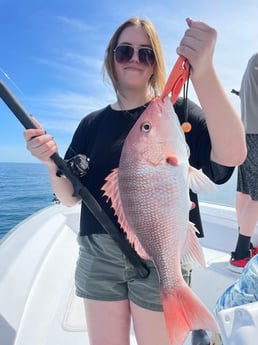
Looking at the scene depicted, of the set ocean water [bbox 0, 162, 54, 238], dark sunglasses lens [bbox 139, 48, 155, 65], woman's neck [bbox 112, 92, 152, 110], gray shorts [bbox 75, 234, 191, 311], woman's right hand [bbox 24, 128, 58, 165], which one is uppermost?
dark sunglasses lens [bbox 139, 48, 155, 65]

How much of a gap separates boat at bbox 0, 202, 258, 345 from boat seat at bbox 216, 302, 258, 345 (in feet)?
3.45

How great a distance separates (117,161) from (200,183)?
39 centimetres

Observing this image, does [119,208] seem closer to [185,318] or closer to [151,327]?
[185,318]

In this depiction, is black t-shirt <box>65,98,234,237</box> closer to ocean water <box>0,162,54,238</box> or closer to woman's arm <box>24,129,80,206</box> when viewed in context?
woman's arm <box>24,129,80,206</box>

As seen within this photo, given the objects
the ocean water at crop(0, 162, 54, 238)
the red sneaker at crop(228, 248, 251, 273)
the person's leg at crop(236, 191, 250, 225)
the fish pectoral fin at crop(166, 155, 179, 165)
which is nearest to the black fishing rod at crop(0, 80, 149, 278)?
the fish pectoral fin at crop(166, 155, 179, 165)

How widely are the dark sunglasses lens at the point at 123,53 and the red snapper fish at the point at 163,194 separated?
38 centimetres

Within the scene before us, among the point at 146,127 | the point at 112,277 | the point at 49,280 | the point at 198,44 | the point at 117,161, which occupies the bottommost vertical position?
the point at 49,280

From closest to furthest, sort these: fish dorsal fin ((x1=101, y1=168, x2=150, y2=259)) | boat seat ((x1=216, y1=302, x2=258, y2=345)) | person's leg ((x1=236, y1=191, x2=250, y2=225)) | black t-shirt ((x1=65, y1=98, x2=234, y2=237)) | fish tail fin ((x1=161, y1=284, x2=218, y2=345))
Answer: boat seat ((x1=216, y1=302, x2=258, y2=345)) < fish tail fin ((x1=161, y1=284, x2=218, y2=345)) < fish dorsal fin ((x1=101, y1=168, x2=150, y2=259)) < black t-shirt ((x1=65, y1=98, x2=234, y2=237)) < person's leg ((x1=236, y1=191, x2=250, y2=225))

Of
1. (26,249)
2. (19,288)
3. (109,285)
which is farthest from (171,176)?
(26,249)

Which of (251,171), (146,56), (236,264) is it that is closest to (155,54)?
(146,56)

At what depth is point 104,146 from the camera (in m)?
1.24

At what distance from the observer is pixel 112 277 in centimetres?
119

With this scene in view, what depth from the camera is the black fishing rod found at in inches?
44.6

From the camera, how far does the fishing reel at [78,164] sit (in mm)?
1198
